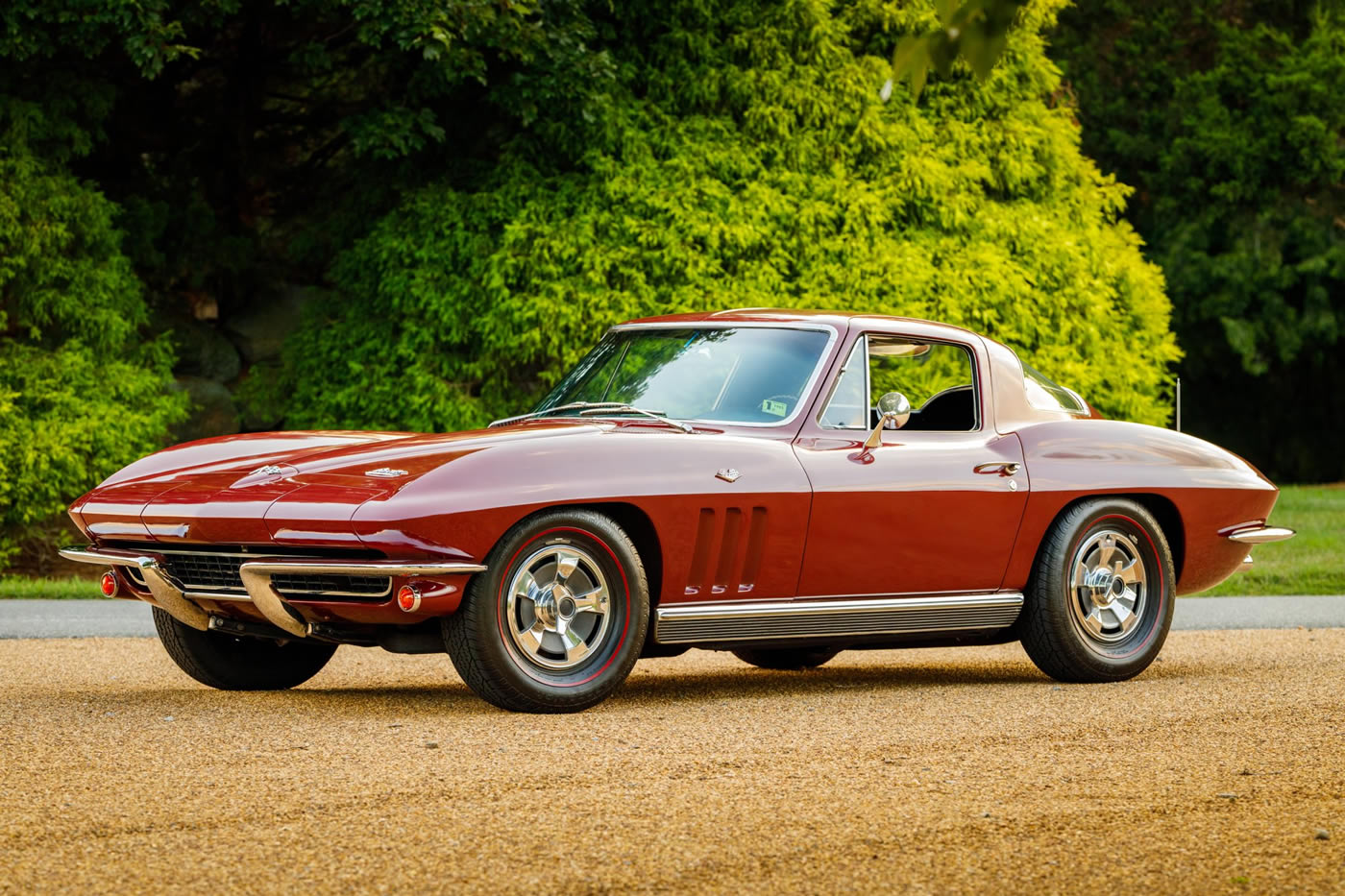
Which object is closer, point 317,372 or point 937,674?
point 937,674

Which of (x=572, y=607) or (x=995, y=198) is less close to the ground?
(x=995, y=198)

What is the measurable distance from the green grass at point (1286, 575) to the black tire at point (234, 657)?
606 centimetres

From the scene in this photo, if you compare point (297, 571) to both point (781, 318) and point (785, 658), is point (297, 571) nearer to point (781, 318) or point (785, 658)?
point (781, 318)

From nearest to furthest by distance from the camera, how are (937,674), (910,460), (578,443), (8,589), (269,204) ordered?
(578,443) < (910,460) < (937,674) < (8,589) < (269,204)

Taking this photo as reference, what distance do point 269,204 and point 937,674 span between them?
46.6ft

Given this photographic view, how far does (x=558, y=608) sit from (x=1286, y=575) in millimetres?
10484

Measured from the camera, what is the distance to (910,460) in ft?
24.9

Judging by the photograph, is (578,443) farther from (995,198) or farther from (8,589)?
(995,198)

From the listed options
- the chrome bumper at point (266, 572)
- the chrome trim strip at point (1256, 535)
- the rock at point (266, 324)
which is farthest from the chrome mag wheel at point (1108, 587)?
the rock at point (266, 324)

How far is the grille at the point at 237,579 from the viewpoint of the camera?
6.25 m

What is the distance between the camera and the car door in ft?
23.8

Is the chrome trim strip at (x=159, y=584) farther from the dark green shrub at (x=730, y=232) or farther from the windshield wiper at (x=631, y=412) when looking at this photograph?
the dark green shrub at (x=730, y=232)

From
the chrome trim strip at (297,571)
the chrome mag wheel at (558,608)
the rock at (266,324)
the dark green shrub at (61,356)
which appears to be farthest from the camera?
the rock at (266,324)

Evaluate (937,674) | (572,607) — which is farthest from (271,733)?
(937,674)
